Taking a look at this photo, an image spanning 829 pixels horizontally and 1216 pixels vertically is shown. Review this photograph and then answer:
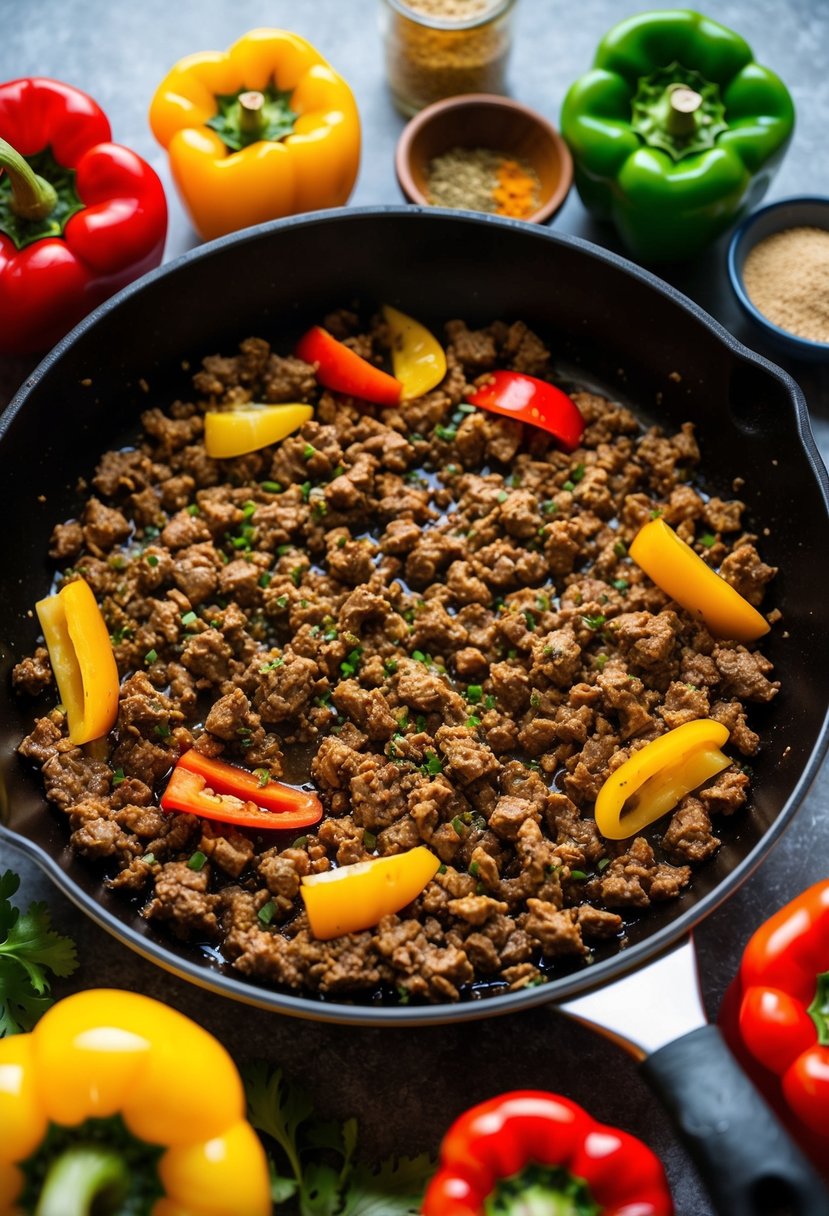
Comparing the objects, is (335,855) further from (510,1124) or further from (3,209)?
(3,209)

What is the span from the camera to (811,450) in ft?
9.87

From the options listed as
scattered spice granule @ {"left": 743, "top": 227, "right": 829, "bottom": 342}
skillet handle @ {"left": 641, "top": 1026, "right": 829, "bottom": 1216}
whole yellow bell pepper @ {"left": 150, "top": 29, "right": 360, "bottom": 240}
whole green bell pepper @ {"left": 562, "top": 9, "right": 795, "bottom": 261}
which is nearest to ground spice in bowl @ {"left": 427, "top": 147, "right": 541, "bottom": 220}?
whole green bell pepper @ {"left": 562, "top": 9, "right": 795, "bottom": 261}

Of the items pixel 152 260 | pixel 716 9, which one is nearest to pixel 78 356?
pixel 152 260

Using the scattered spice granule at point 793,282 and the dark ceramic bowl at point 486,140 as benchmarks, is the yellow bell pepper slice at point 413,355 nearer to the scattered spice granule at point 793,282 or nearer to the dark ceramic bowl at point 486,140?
the dark ceramic bowl at point 486,140

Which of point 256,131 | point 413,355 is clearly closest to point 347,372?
point 413,355

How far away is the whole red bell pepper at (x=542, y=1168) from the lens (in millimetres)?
2600

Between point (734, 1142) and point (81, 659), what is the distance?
5.73ft

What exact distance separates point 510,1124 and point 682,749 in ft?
2.98

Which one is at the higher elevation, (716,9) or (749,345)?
(716,9)

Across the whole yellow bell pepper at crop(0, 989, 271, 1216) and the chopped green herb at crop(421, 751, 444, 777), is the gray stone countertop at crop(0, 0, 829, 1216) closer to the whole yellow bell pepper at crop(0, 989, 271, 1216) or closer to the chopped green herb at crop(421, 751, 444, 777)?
the whole yellow bell pepper at crop(0, 989, 271, 1216)

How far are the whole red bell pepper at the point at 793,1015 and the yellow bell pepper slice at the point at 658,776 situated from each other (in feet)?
1.16

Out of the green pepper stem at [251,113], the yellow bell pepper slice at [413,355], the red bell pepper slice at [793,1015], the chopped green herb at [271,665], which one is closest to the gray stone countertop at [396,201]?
the red bell pepper slice at [793,1015]

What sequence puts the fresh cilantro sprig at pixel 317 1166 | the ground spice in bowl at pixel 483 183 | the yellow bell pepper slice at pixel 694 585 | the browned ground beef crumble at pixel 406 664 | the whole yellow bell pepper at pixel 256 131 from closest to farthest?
the fresh cilantro sprig at pixel 317 1166, the browned ground beef crumble at pixel 406 664, the yellow bell pepper slice at pixel 694 585, the whole yellow bell pepper at pixel 256 131, the ground spice in bowl at pixel 483 183

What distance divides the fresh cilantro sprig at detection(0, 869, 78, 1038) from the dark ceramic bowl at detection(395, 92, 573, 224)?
2144 mm
